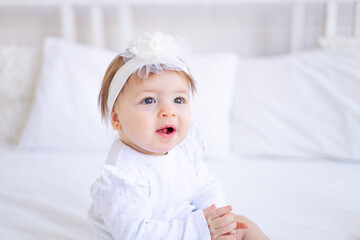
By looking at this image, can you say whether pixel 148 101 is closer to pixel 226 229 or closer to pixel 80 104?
pixel 226 229

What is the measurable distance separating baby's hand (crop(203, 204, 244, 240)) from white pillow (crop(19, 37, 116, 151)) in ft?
2.77

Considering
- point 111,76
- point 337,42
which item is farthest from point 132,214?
point 337,42

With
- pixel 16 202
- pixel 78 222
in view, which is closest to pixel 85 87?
pixel 16 202

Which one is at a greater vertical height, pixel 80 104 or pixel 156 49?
pixel 156 49

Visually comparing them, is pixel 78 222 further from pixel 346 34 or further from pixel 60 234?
pixel 346 34

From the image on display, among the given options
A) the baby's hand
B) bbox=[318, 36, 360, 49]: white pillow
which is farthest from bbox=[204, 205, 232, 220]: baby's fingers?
bbox=[318, 36, 360, 49]: white pillow

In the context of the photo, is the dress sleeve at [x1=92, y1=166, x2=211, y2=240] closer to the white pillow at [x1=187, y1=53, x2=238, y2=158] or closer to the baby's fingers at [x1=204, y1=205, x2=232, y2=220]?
the baby's fingers at [x1=204, y1=205, x2=232, y2=220]

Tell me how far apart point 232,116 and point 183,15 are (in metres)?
0.67

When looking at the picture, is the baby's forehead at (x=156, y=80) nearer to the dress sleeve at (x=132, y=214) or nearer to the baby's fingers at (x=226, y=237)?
the dress sleeve at (x=132, y=214)

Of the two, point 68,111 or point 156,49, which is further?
point 68,111

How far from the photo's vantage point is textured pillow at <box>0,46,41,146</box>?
1.60 m

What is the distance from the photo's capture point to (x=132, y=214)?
70 cm

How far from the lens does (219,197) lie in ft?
2.86

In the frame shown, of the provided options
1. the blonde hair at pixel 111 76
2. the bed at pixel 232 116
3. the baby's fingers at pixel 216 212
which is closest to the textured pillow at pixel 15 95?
the bed at pixel 232 116
